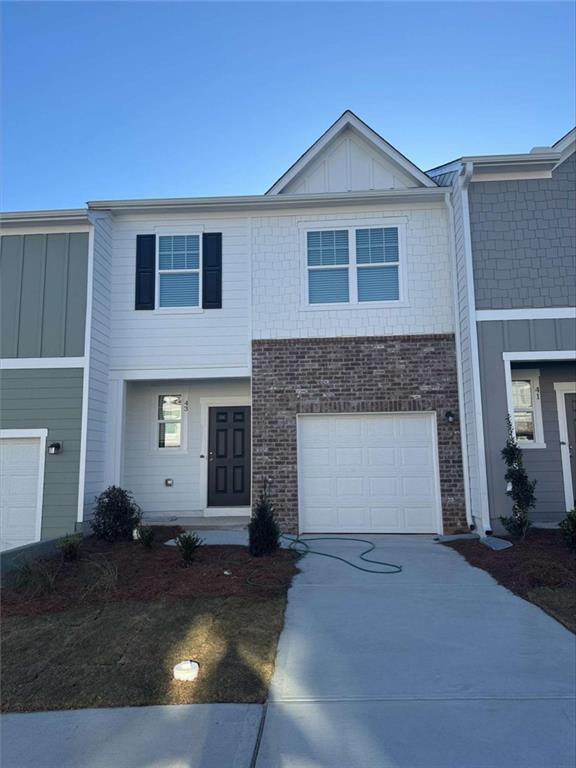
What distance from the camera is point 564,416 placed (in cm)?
906

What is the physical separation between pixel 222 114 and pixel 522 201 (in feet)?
19.7

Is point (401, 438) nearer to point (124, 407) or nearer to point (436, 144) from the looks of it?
point (124, 407)

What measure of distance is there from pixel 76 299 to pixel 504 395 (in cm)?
733

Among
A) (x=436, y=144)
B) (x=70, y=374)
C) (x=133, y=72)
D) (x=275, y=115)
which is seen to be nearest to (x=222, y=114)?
(x=275, y=115)

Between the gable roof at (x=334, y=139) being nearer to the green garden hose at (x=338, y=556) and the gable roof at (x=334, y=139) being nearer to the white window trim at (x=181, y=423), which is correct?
the white window trim at (x=181, y=423)

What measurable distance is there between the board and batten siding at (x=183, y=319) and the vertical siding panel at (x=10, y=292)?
158 centimetres

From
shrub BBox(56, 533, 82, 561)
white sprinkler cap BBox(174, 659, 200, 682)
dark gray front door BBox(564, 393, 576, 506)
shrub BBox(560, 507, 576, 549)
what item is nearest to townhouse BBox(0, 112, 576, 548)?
dark gray front door BBox(564, 393, 576, 506)

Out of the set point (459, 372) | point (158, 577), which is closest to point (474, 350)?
point (459, 372)

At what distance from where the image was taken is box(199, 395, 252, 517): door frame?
973 centimetres

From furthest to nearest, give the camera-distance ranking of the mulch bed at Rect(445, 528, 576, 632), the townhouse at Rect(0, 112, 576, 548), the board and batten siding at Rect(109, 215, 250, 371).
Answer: the board and batten siding at Rect(109, 215, 250, 371), the townhouse at Rect(0, 112, 576, 548), the mulch bed at Rect(445, 528, 576, 632)

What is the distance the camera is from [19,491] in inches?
336

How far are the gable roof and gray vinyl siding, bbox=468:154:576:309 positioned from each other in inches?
71.7

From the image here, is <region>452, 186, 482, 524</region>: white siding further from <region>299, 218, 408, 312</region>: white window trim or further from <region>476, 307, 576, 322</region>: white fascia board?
<region>299, 218, 408, 312</region>: white window trim

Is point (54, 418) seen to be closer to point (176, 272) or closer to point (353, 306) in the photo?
point (176, 272)
